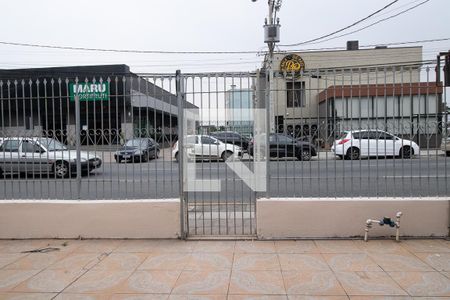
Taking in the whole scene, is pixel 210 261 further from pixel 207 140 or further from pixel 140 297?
pixel 207 140

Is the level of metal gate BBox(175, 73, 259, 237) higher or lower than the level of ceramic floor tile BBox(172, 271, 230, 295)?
higher

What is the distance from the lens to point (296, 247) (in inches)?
231

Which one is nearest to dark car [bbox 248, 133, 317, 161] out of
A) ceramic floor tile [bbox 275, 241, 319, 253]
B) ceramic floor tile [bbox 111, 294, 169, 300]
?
ceramic floor tile [bbox 275, 241, 319, 253]

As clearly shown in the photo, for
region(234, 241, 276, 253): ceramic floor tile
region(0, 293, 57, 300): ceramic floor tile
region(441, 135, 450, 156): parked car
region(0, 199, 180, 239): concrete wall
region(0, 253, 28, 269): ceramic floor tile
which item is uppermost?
region(441, 135, 450, 156): parked car

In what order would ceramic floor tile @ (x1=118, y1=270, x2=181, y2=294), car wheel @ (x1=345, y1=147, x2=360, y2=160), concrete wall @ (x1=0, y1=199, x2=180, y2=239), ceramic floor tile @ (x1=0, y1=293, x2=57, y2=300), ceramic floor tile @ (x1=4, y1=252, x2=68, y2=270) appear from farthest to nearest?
concrete wall @ (x1=0, y1=199, x2=180, y2=239) → car wheel @ (x1=345, y1=147, x2=360, y2=160) → ceramic floor tile @ (x1=4, y1=252, x2=68, y2=270) → ceramic floor tile @ (x1=118, y1=270, x2=181, y2=294) → ceramic floor tile @ (x1=0, y1=293, x2=57, y2=300)

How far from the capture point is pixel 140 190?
273 inches

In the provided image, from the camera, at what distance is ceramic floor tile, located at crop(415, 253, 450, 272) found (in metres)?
4.96

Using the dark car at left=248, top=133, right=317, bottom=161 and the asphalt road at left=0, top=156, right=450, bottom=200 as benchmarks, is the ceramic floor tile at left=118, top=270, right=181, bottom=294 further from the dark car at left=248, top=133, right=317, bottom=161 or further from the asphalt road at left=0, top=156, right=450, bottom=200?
the dark car at left=248, top=133, right=317, bottom=161

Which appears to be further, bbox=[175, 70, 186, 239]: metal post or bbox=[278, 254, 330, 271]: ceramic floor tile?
bbox=[175, 70, 186, 239]: metal post

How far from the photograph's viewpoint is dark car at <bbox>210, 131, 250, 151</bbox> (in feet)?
21.3

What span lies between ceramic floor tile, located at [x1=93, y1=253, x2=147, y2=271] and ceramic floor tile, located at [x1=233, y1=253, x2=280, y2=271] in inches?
51.8

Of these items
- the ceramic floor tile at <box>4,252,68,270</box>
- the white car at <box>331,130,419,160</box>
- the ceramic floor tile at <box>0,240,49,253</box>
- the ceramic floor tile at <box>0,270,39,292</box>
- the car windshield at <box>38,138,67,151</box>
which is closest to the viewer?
the ceramic floor tile at <box>0,270,39,292</box>

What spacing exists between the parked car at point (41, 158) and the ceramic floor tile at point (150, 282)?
92.7 inches

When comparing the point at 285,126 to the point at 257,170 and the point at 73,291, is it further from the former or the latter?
the point at 73,291
